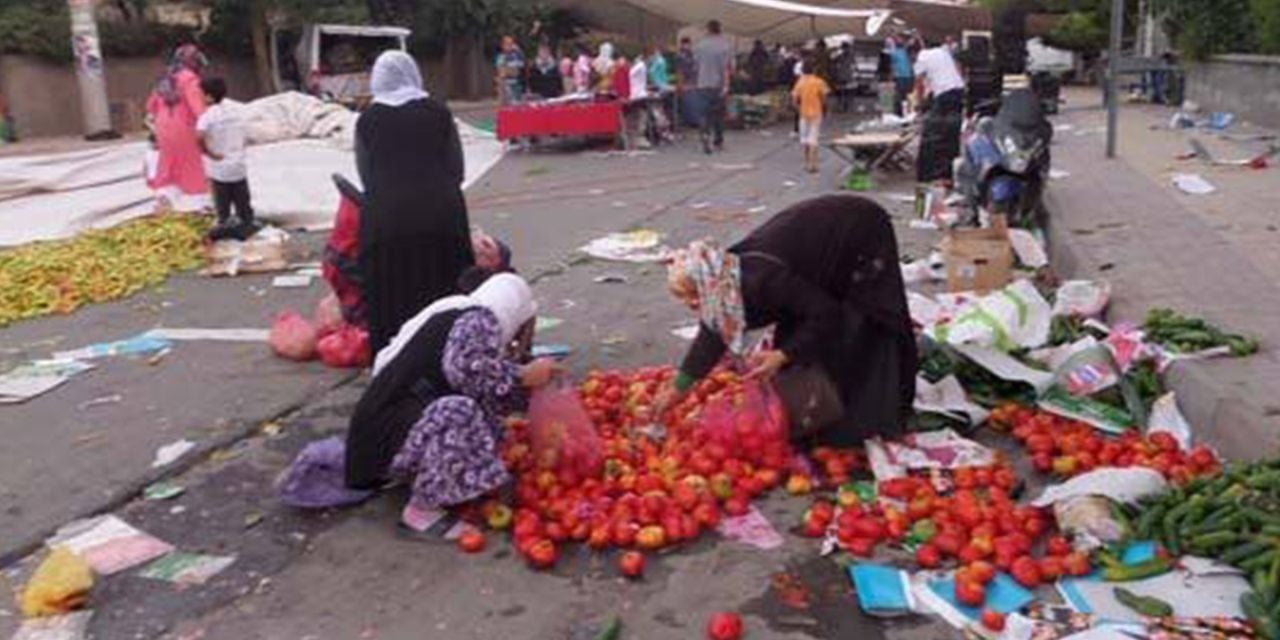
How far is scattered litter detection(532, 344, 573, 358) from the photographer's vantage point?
7.17 meters

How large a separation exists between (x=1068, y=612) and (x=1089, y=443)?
1436 millimetres

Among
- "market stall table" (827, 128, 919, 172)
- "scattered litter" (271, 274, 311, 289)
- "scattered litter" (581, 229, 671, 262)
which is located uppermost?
"market stall table" (827, 128, 919, 172)

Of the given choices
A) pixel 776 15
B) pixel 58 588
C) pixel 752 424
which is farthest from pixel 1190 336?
pixel 776 15

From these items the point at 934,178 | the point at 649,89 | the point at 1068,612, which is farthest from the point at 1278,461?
the point at 649,89

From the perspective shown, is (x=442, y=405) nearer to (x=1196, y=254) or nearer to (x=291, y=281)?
(x=291, y=281)

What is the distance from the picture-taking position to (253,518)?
4.93 meters

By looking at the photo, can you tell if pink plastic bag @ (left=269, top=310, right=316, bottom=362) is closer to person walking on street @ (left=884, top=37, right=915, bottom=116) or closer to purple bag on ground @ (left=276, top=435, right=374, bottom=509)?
purple bag on ground @ (left=276, top=435, right=374, bottom=509)

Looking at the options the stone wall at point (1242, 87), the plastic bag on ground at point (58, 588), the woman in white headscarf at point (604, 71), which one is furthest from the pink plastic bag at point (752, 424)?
the woman in white headscarf at point (604, 71)

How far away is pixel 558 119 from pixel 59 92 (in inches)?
604

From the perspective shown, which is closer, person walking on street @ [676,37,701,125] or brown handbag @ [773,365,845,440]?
brown handbag @ [773,365,845,440]

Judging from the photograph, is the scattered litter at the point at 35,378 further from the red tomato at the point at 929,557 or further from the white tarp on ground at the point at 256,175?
the red tomato at the point at 929,557

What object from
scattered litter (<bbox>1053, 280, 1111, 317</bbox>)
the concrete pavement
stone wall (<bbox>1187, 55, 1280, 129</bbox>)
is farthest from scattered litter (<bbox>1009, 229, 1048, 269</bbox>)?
stone wall (<bbox>1187, 55, 1280, 129</bbox>)

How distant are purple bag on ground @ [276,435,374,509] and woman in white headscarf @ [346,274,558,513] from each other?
0.17 m

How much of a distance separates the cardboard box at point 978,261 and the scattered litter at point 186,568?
4.92 meters
